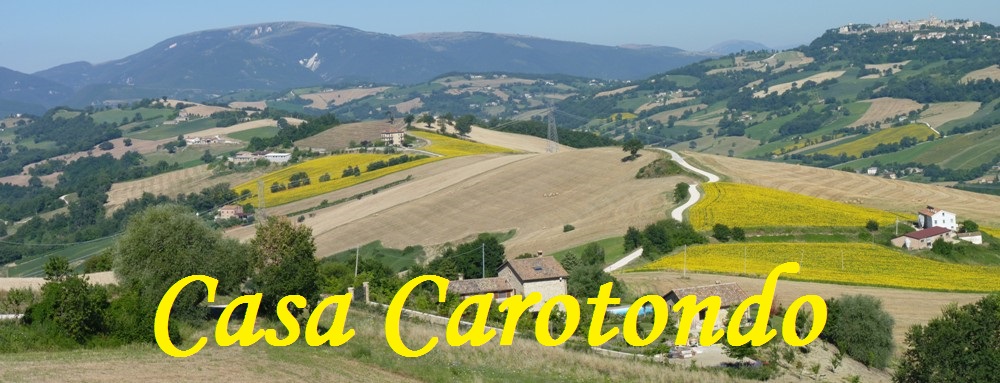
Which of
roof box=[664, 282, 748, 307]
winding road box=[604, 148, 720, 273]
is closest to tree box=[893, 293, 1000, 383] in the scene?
roof box=[664, 282, 748, 307]

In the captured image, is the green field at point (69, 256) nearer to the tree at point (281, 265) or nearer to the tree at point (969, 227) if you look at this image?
the tree at point (281, 265)

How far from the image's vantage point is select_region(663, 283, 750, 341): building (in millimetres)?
45781

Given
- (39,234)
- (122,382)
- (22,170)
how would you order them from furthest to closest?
(22,170) < (39,234) < (122,382)

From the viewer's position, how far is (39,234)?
4587 inches

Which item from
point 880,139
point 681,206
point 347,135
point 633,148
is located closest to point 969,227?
point 681,206

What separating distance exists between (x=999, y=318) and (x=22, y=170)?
178 meters

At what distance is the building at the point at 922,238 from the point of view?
215ft

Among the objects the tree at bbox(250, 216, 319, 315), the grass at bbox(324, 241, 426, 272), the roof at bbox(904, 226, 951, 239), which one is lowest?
the grass at bbox(324, 241, 426, 272)

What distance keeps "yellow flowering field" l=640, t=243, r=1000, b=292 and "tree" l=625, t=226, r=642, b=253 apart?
11.1ft

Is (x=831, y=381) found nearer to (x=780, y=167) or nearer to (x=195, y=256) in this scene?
(x=195, y=256)

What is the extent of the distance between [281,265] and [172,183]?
9815 centimetres

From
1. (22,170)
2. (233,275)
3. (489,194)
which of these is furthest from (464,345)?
(22,170)

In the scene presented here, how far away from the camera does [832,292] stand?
169 feet

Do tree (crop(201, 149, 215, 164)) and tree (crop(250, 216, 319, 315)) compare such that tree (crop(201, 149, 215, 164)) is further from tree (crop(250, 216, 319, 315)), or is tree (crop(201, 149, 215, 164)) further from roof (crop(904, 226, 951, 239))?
tree (crop(250, 216, 319, 315))
